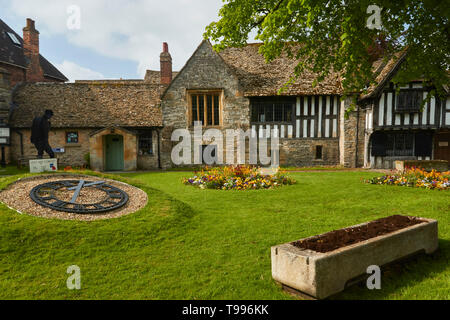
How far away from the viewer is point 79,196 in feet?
23.6

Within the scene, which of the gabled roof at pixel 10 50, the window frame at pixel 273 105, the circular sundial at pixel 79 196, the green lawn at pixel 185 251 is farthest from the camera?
the gabled roof at pixel 10 50

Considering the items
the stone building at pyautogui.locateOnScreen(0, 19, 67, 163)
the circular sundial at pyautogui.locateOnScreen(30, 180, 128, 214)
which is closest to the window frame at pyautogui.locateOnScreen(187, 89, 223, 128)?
the stone building at pyautogui.locateOnScreen(0, 19, 67, 163)

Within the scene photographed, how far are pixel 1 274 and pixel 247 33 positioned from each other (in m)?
8.17

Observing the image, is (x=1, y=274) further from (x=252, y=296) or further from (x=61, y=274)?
(x=252, y=296)

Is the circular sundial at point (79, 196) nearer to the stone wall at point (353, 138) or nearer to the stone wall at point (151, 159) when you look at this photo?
the stone wall at point (151, 159)

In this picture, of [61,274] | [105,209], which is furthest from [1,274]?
[105,209]

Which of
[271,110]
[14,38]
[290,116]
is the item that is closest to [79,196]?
[271,110]

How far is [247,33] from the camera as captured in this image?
28.8 feet

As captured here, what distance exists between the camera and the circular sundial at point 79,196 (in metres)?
6.55

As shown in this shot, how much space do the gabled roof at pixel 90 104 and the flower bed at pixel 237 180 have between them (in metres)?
9.60

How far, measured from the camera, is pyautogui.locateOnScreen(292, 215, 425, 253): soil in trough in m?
4.09

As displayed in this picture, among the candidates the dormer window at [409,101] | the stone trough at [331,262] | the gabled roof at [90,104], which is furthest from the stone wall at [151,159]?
A: the stone trough at [331,262]

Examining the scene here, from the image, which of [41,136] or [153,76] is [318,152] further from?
[153,76]

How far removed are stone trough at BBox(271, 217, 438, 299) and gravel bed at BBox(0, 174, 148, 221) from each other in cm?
423
